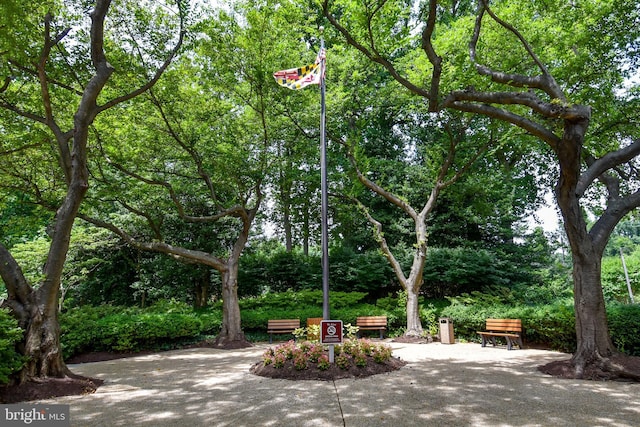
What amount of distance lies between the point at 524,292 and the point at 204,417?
15164 mm

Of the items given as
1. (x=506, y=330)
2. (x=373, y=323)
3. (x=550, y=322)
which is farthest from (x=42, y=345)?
(x=550, y=322)

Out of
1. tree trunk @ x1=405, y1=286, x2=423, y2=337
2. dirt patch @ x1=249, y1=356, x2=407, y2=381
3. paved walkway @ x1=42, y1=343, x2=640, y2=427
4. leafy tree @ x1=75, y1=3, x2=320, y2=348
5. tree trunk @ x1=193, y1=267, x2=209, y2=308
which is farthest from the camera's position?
tree trunk @ x1=193, y1=267, x2=209, y2=308

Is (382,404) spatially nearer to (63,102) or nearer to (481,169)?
(63,102)

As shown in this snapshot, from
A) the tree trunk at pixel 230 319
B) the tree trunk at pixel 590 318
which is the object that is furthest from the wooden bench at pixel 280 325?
the tree trunk at pixel 590 318

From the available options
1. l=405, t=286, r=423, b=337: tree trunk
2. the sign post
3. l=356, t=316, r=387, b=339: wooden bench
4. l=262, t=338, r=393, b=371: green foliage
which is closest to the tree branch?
l=262, t=338, r=393, b=371: green foliage

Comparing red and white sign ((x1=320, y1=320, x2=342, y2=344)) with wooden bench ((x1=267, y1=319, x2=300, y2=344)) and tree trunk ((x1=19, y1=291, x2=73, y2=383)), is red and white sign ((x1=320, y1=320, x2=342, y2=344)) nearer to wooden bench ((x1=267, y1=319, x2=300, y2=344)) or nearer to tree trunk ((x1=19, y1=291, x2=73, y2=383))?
tree trunk ((x1=19, y1=291, x2=73, y2=383))

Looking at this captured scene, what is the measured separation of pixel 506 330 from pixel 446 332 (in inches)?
77.9

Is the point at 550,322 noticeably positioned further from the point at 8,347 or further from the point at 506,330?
the point at 8,347

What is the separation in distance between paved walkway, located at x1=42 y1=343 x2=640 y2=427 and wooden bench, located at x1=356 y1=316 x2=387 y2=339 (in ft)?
16.8

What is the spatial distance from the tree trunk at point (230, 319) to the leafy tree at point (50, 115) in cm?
548

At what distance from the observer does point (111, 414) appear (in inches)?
206

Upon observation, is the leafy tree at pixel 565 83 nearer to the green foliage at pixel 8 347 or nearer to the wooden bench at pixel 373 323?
the wooden bench at pixel 373 323

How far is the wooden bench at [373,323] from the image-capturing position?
548 inches

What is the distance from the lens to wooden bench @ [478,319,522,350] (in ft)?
35.4
